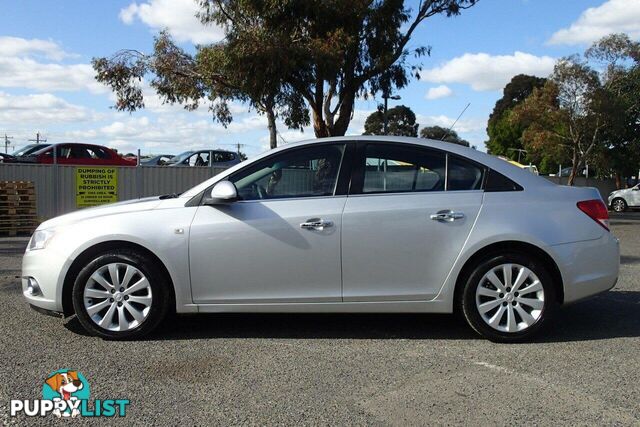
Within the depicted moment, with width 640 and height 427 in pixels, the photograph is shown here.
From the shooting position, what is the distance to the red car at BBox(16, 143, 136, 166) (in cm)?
1930

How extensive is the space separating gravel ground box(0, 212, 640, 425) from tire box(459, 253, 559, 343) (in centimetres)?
17

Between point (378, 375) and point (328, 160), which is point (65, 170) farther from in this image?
point (378, 375)

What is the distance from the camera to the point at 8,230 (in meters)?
13.2

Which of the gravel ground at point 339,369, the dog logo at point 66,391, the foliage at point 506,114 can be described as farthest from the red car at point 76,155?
the foliage at point 506,114

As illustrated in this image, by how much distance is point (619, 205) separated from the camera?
26.5m

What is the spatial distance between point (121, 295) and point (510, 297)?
3098 mm

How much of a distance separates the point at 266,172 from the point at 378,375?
6.23 feet

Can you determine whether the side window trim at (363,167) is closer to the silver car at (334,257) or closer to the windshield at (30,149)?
the silver car at (334,257)

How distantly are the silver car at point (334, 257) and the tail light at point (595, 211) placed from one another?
0.10 ft

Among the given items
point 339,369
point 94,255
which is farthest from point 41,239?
point 339,369

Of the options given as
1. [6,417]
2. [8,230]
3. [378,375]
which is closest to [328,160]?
[378,375]

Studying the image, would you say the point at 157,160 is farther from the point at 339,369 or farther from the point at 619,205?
the point at 339,369

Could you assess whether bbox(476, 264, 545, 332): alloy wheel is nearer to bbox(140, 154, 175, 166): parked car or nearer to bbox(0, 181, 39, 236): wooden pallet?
bbox(0, 181, 39, 236): wooden pallet

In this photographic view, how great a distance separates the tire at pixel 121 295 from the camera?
4.80 m
